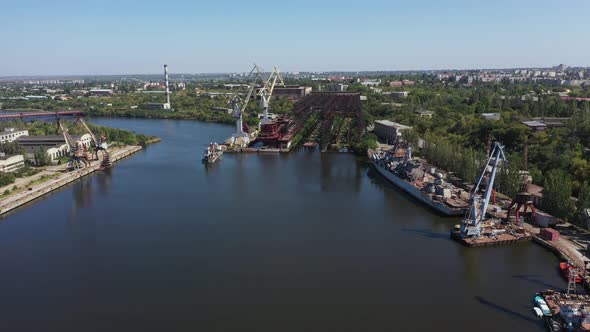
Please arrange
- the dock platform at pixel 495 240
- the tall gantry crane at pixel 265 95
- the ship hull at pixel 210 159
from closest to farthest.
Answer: the dock platform at pixel 495 240
the ship hull at pixel 210 159
the tall gantry crane at pixel 265 95

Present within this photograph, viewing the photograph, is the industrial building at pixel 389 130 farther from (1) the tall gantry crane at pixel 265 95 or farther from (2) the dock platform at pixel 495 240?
(2) the dock platform at pixel 495 240

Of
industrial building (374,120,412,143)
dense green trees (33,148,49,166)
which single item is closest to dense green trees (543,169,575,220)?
industrial building (374,120,412,143)

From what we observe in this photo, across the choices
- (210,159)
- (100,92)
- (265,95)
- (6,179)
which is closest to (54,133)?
(6,179)

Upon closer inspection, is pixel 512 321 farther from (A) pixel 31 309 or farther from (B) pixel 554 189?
(A) pixel 31 309

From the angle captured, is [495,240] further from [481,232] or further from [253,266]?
[253,266]

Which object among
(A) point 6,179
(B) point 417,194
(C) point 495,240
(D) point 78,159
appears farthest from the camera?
(D) point 78,159

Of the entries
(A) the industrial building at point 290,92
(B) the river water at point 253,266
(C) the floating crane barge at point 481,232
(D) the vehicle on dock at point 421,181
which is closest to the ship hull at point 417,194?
(D) the vehicle on dock at point 421,181
